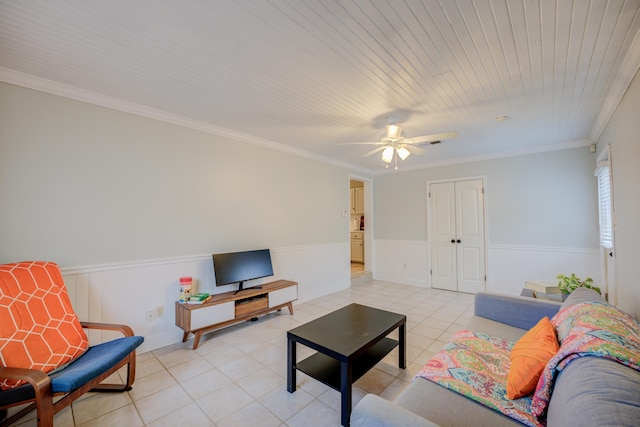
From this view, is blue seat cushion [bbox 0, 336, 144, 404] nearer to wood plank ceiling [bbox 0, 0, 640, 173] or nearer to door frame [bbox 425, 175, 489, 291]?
wood plank ceiling [bbox 0, 0, 640, 173]

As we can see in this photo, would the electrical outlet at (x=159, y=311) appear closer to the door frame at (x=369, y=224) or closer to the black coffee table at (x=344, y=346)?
the black coffee table at (x=344, y=346)

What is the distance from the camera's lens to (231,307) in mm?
3062

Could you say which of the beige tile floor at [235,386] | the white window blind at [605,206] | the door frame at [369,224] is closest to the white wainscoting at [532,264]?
the white window blind at [605,206]

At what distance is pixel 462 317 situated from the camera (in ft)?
12.0

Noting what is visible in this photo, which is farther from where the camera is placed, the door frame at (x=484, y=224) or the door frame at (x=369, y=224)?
the door frame at (x=369, y=224)

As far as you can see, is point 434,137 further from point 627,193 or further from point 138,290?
point 138,290

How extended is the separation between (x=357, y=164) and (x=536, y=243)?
3.22 m

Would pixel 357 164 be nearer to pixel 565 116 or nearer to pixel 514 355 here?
pixel 565 116

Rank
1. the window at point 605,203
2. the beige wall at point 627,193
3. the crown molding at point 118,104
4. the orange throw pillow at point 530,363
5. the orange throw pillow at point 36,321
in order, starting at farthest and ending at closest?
the window at point 605,203, the crown molding at point 118,104, the beige wall at point 627,193, the orange throw pillow at point 36,321, the orange throw pillow at point 530,363

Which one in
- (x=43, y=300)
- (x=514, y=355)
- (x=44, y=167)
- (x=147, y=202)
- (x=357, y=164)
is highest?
(x=357, y=164)

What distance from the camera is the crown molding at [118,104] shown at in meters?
2.14

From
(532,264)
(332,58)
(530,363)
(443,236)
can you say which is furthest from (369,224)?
(530,363)

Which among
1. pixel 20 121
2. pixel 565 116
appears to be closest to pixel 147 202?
pixel 20 121

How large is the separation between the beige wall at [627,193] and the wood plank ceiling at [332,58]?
0.76 feet
